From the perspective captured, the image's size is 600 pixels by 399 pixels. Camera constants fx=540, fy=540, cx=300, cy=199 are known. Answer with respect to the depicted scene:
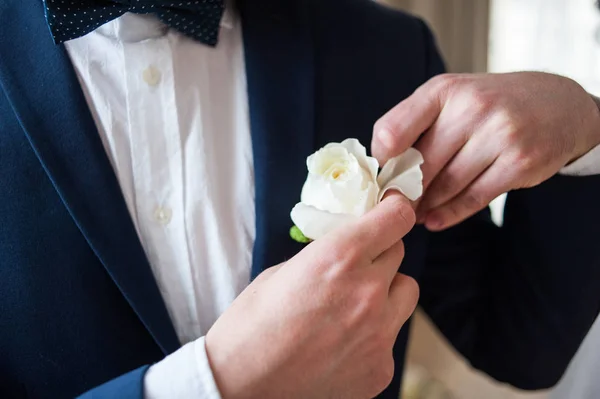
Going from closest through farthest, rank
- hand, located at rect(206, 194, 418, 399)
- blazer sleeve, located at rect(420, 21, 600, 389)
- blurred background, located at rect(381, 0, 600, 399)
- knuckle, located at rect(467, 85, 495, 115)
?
1. hand, located at rect(206, 194, 418, 399)
2. knuckle, located at rect(467, 85, 495, 115)
3. blazer sleeve, located at rect(420, 21, 600, 389)
4. blurred background, located at rect(381, 0, 600, 399)

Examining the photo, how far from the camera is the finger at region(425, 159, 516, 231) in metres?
0.61

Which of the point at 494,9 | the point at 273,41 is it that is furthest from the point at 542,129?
the point at 494,9

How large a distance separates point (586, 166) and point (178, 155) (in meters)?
0.51

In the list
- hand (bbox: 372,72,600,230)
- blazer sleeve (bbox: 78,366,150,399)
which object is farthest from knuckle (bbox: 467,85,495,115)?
blazer sleeve (bbox: 78,366,150,399)

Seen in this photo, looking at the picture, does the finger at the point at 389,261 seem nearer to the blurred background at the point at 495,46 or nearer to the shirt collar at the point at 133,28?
the shirt collar at the point at 133,28

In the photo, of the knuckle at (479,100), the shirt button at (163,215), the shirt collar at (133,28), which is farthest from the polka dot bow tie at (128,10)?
the knuckle at (479,100)

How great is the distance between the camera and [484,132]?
1.98 ft

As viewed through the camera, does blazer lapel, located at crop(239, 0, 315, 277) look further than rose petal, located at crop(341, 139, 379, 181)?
Yes

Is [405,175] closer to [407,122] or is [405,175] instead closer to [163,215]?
[407,122]

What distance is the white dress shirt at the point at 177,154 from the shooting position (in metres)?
0.64

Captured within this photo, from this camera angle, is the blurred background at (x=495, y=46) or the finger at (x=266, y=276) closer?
the finger at (x=266, y=276)

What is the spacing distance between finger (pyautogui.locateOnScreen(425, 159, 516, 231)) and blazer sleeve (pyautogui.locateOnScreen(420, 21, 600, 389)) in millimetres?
168

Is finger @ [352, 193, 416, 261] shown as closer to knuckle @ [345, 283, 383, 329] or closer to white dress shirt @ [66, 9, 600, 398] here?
knuckle @ [345, 283, 383, 329]

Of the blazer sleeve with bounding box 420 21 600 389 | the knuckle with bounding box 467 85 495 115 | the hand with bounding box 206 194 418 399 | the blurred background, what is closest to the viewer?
the hand with bounding box 206 194 418 399
